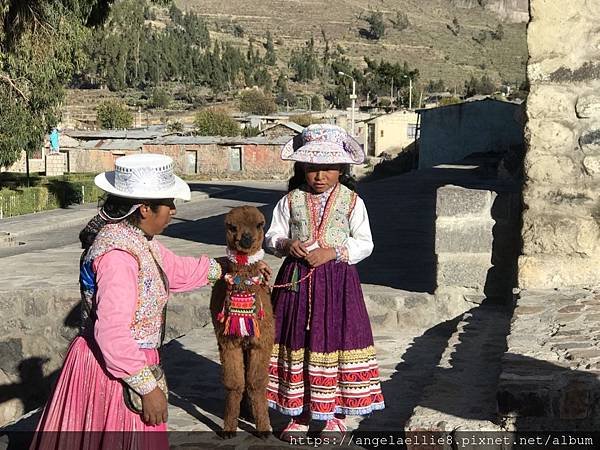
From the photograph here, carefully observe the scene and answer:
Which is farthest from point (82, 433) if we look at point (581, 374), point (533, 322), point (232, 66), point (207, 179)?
point (232, 66)

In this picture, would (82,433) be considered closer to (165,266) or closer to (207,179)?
(165,266)

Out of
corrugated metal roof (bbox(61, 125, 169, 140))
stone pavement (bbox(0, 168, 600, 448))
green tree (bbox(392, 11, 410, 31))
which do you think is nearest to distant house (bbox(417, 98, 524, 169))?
stone pavement (bbox(0, 168, 600, 448))

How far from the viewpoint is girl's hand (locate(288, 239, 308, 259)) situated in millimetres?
3900

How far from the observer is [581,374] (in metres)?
3.35

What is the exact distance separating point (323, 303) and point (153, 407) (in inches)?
49.1

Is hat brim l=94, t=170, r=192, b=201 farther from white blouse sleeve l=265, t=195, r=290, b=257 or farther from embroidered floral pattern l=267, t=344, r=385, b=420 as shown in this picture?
embroidered floral pattern l=267, t=344, r=385, b=420

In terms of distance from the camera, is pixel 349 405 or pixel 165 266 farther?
pixel 349 405

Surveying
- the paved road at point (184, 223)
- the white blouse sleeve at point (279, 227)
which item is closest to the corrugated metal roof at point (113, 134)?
the paved road at point (184, 223)

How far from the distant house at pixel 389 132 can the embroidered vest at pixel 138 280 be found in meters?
46.4

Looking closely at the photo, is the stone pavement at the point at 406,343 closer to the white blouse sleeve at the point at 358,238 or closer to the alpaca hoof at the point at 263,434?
the alpaca hoof at the point at 263,434

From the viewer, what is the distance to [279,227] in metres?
4.16

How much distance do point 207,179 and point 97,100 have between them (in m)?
37.8

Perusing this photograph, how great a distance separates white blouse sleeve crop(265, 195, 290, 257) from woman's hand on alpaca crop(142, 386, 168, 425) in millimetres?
1366

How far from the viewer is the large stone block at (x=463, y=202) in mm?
5902
